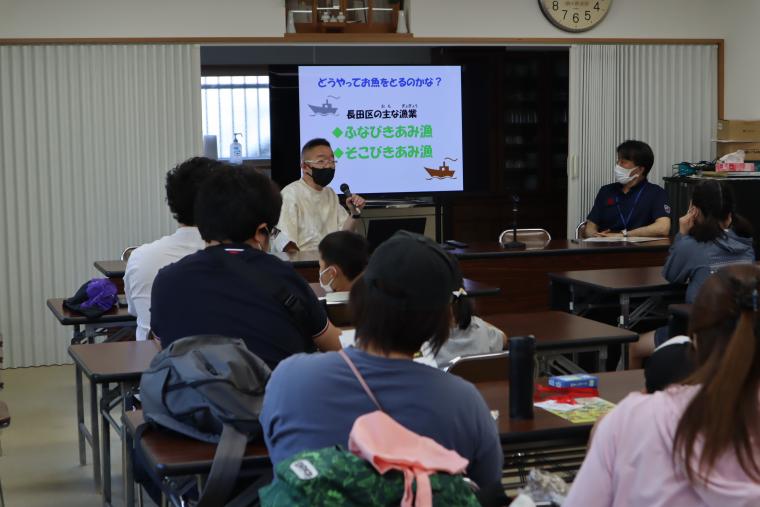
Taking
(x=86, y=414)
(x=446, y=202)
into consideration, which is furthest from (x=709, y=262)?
(x=446, y=202)

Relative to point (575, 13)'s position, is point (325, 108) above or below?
below

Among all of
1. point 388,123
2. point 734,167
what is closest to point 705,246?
point 734,167

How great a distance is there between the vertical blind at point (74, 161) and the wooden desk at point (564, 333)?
11.9ft

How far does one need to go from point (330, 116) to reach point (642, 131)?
2.39m

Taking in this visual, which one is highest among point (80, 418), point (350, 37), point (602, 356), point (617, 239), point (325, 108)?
point (350, 37)

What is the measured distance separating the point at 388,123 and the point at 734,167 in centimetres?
251

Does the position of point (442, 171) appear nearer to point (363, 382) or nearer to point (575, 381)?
point (575, 381)

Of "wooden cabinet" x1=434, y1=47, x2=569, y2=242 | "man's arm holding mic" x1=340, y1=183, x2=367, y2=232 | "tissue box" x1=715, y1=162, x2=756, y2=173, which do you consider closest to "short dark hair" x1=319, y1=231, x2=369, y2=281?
"man's arm holding mic" x1=340, y1=183, x2=367, y2=232

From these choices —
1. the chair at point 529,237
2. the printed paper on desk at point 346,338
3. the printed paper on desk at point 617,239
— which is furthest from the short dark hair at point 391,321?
the printed paper on desk at point 617,239

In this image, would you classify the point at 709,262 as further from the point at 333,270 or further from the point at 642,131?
the point at 642,131

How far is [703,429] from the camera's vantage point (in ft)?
5.25

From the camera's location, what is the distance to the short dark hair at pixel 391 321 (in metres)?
1.88

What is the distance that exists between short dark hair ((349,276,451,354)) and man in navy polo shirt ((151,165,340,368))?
2.63 feet

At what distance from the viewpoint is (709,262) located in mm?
5086
